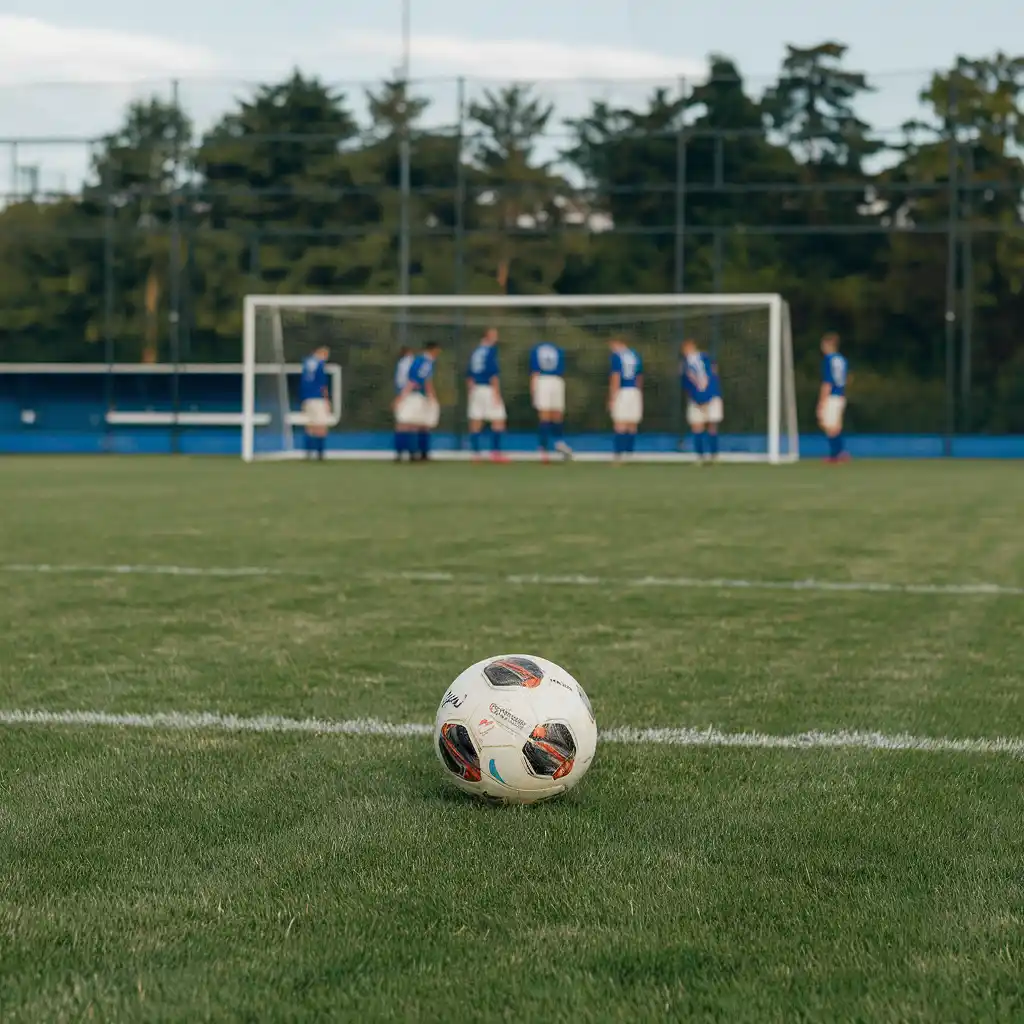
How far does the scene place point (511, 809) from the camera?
2.92 m

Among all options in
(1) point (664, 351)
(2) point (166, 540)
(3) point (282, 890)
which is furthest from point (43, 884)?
(1) point (664, 351)

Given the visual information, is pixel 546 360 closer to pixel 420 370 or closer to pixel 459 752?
pixel 420 370

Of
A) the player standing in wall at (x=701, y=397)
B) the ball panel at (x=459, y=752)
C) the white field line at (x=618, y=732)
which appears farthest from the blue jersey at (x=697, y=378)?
the ball panel at (x=459, y=752)

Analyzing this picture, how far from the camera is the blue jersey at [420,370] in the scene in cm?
2139

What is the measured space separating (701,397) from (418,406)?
4.21 meters

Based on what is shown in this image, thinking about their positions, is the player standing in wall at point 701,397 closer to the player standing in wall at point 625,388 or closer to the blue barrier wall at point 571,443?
the player standing in wall at point 625,388

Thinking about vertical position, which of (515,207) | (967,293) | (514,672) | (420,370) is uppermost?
(515,207)

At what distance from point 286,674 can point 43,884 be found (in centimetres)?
208

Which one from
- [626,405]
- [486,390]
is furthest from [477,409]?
[626,405]

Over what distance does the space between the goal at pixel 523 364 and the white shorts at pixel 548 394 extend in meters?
1.49

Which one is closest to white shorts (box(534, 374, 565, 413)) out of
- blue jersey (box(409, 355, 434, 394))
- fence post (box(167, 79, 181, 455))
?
blue jersey (box(409, 355, 434, 394))

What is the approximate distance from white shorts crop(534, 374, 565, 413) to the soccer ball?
1921 cm

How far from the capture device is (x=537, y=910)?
2295 mm

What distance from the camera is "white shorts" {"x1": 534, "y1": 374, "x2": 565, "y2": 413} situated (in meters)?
22.3
